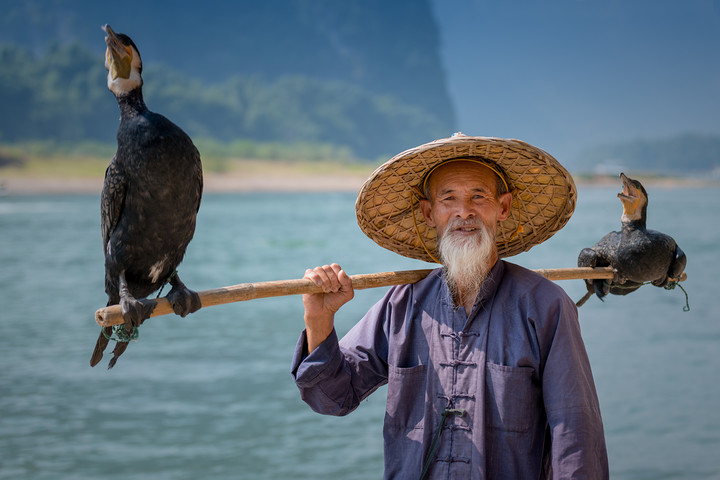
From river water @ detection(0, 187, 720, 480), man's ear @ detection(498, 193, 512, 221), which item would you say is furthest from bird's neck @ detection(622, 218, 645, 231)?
river water @ detection(0, 187, 720, 480)

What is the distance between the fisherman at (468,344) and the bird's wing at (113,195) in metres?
0.51

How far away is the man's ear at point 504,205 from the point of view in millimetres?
1951

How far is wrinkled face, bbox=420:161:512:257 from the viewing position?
181 centimetres

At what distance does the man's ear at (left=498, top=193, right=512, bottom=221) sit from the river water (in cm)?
380

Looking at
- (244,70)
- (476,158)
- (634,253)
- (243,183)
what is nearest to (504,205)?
(476,158)

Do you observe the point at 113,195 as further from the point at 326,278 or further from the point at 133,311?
the point at 326,278

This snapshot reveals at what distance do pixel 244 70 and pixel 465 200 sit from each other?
6970cm

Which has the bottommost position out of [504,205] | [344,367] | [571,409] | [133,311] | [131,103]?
[571,409]

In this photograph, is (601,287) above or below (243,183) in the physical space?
below

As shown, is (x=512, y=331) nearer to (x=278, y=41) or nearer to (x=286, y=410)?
(x=286, y=410)

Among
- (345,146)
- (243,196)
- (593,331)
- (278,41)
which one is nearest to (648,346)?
(593,331)

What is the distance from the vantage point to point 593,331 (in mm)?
10344

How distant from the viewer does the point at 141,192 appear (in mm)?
1715

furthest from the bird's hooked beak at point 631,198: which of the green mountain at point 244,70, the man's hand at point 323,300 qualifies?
the green mountain at point 244,70
